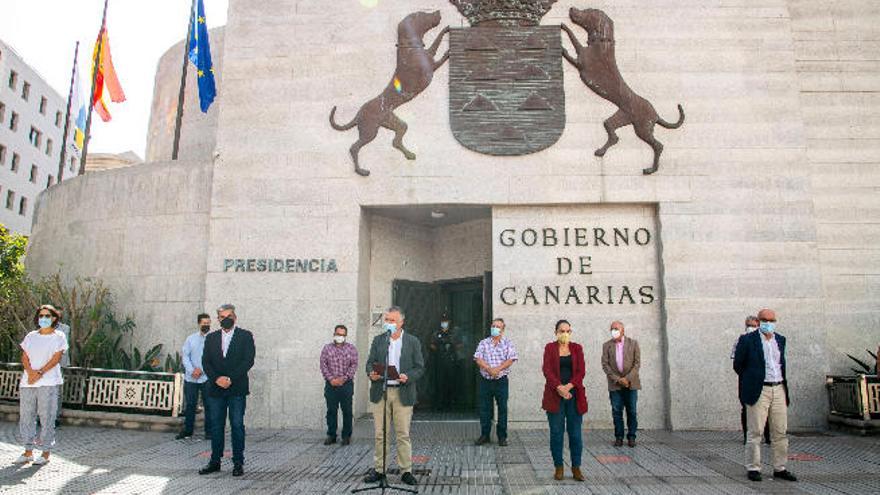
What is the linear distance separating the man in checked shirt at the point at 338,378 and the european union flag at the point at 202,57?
6640mm

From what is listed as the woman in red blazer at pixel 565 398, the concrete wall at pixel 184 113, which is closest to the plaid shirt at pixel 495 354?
the woman in red blazer at pixel 565 398

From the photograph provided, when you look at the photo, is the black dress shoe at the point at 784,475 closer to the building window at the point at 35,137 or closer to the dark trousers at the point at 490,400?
the dark trousers at the point at 490,400

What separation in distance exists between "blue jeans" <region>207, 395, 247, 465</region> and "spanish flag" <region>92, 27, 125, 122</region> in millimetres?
11677

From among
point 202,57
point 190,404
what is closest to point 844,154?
point 190,404

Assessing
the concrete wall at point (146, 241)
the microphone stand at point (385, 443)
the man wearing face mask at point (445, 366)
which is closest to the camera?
the microphone stand at point (385, 443)

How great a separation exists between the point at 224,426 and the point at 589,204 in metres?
7.03

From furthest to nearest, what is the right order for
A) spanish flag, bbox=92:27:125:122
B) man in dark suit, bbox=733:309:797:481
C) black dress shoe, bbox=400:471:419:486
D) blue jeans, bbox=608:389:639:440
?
spanish flag, bbox=92:27:125:122
blue jeans, bbox=608:389:639:440
man in dark suit, bbox=733:309:797:481
black dress shoe, bbox=400:471:419:486

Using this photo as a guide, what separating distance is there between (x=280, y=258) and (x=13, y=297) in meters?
5.84

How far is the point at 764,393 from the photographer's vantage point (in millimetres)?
6188

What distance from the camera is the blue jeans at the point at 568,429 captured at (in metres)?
6.13

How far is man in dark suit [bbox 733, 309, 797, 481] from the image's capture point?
607cm

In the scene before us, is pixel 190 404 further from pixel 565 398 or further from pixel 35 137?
pixel 35 137

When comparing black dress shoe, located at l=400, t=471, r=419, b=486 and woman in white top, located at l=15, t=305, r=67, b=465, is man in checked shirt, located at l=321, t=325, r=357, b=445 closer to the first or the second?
black dress shoe, located at l=400, t=471, r=419, b=486

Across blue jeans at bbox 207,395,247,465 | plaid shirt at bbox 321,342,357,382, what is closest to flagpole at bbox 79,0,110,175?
plaid shirt at bbox 321,342,357,382
